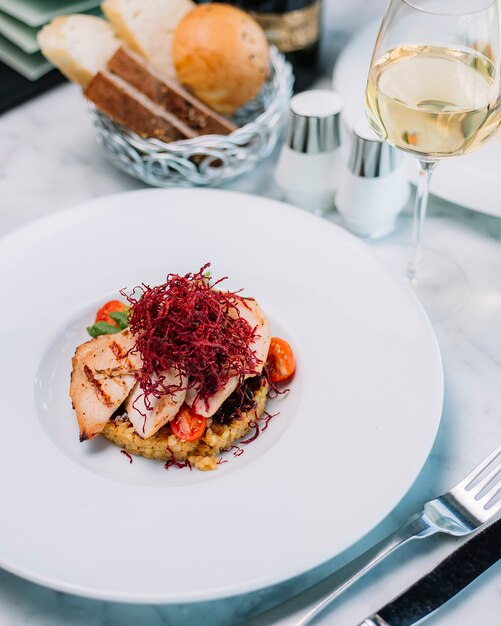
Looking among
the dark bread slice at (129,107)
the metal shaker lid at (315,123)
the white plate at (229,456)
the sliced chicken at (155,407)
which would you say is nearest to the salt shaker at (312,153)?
the metal shaker lid at (315,123)

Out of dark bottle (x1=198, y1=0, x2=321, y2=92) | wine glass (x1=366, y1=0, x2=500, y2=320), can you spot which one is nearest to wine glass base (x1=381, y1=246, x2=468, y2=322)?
wine glass (x1=366, y1=0, x2=500, y2=320)

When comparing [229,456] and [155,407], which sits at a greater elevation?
[155,407]

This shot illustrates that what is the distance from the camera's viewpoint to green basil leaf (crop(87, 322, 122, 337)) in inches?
74.8

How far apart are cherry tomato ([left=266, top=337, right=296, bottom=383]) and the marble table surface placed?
39cm

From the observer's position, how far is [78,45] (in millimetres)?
2494

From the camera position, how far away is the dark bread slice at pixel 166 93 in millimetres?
2400

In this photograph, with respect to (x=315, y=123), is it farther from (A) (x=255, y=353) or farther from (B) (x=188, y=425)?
(B) (x=188, y=425)

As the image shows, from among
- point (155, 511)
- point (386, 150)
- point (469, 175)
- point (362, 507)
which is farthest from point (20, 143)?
point (362, 507)

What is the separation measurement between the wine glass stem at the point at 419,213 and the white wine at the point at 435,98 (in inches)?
5.7

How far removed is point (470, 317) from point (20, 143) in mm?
1713

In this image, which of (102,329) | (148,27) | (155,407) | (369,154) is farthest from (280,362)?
(148,27)

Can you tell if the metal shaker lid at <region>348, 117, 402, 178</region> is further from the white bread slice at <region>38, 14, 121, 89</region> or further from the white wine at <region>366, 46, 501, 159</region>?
the white bread slice at <region>38, 14, 121, 89</region>

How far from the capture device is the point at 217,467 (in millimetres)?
1729

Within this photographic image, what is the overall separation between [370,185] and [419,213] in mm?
200
